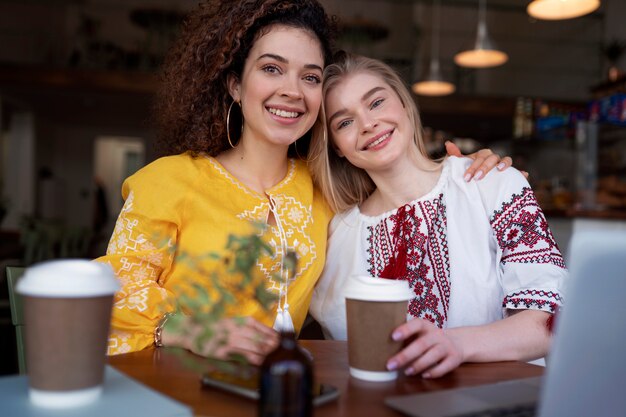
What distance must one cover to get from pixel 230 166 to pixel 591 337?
1.30 m

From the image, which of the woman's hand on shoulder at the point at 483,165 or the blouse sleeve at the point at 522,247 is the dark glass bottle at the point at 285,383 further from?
the woman's hand on shoulder at the point at 483,165

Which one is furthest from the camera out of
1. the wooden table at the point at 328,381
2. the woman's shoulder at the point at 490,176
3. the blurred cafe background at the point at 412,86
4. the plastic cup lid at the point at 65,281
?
the blurred cafe background at the point at 412,86

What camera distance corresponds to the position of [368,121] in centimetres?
168

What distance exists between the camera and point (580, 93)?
10.5 metres

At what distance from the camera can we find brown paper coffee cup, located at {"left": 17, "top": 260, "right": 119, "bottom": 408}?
29.7 inches

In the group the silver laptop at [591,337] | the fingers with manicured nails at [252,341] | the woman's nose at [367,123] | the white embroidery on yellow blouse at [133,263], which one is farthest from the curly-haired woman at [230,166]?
the silver laptop at [591,337]

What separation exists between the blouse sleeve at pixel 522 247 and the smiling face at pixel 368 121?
27 centimetres

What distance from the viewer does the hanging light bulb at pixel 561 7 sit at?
16.1 ft

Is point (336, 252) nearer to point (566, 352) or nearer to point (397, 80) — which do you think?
point (397, 80)

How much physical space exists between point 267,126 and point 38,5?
35.7 feet

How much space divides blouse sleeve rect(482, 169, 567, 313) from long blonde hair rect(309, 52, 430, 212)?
0.31 meters

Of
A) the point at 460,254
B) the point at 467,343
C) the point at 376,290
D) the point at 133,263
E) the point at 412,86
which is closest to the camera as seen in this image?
the point at 376,290

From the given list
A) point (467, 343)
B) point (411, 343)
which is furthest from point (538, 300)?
point (411, 343)

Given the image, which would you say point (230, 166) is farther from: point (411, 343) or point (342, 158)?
point (411, 343)
